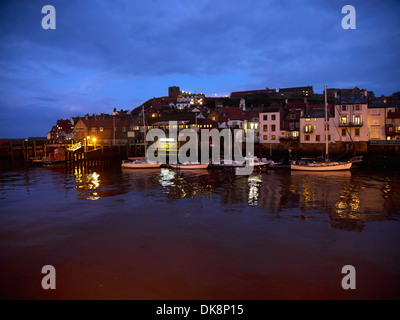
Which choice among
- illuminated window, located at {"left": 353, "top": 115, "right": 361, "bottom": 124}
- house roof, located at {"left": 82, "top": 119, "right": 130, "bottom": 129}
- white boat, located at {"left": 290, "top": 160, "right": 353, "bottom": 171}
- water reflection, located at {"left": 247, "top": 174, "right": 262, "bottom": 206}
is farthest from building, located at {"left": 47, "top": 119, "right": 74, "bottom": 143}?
illuminated window, located at {"left": 353, "top": 115, "right": 361, "bottom": 124}

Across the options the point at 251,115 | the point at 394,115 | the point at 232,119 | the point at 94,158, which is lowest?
the point at 94,158

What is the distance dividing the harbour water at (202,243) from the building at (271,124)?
125 feet

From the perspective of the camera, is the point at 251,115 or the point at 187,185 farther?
the point at 251,115

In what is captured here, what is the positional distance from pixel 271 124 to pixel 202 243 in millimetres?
56177

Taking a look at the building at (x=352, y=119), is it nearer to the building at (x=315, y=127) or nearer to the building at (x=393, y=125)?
the building at (x=315, y=127)

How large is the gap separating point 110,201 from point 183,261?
14.3m

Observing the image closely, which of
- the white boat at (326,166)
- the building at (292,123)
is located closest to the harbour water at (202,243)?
the white boat at (326,166)

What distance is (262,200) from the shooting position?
25.4 m

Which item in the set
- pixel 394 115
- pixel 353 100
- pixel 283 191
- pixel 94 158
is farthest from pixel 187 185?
pixel 394 115

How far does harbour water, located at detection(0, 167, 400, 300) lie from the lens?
36.6 ft

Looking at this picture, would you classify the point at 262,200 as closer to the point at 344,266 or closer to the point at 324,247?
the point at 324,247

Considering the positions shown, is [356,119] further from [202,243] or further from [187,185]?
[202,243]

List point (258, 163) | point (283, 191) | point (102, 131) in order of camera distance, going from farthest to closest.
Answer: point (102, 131), point (258, 163), point (283, 191)

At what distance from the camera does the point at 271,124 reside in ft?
221
